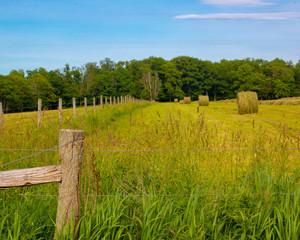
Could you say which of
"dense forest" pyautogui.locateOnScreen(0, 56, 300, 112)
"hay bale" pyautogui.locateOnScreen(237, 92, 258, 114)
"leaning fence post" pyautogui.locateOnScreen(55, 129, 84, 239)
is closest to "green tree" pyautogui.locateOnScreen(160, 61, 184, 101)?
"dense forest" pyautogui.locateOnScreen(0, 56, 300, 112)

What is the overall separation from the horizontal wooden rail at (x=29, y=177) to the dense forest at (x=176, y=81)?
66.5m

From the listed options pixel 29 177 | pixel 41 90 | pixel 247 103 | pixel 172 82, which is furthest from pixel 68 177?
pixel 172 82

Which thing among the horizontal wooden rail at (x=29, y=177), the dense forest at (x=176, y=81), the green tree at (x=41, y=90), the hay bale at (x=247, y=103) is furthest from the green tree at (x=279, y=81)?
the horizontal wooden rail at (x=29, y=177)

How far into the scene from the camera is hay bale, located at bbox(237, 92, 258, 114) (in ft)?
66.3

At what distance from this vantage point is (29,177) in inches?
113

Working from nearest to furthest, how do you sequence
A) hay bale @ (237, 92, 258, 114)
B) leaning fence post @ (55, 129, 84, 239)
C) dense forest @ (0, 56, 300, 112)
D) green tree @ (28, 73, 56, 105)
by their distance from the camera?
1. leaning fence post @ (55, 129, 84, 239)
2. hay bale @ (237, 92, 258, 114)
3. green tree @ (28, 73, 56, 105)
4. dense forest @ (0, 56, 300, 112)

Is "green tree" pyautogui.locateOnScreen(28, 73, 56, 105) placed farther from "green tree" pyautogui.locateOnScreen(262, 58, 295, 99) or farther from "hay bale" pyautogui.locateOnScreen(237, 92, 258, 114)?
"green tree" pyautogui.locateOnScreen(262, 58, 295, 99)

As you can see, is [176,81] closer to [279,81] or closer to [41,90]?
[279,81]

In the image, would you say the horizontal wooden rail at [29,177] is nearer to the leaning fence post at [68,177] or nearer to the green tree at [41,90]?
the leaning fence post at [68,177]

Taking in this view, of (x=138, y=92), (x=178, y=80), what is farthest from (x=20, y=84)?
(x=178, y=80)

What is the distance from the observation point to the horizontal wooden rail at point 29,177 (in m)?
2.86

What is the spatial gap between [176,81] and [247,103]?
2605 inches

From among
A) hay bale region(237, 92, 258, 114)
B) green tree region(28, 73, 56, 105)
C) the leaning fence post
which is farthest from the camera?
green tree region(28, 73, 56, 105)

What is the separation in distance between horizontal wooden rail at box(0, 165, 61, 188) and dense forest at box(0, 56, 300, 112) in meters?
66.5
